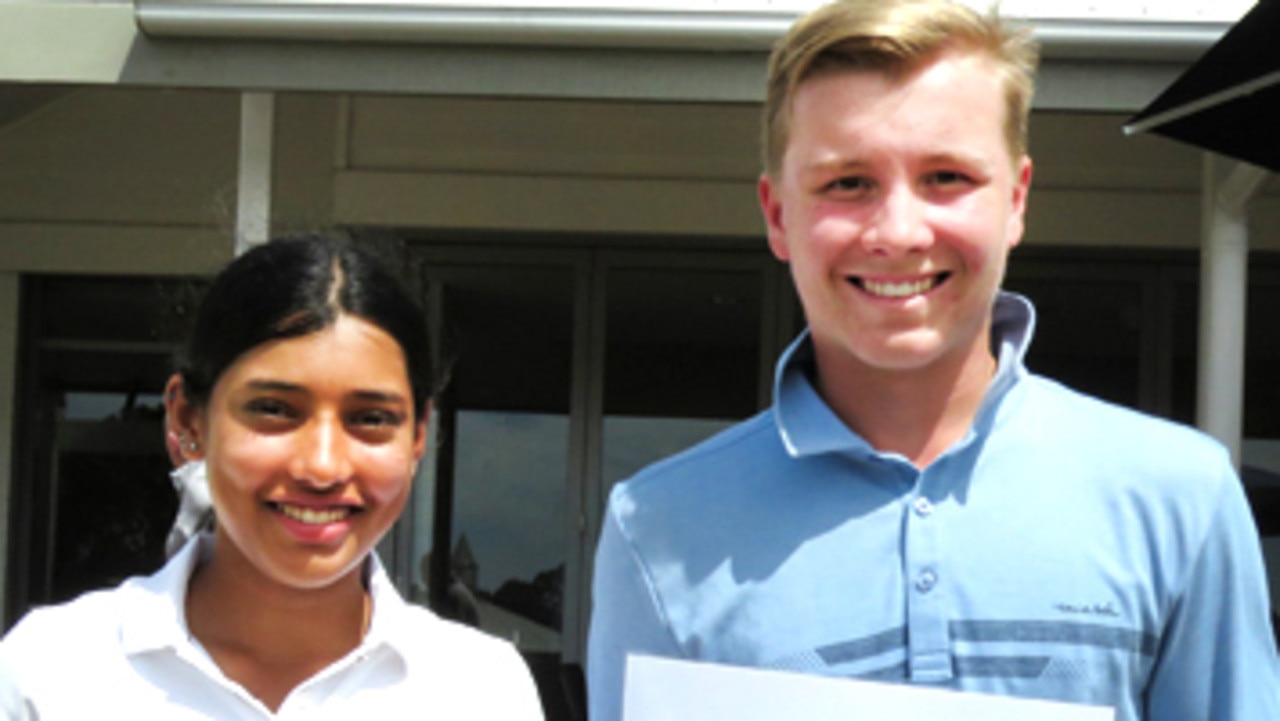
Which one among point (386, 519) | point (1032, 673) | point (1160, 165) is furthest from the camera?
point (1160, 165)

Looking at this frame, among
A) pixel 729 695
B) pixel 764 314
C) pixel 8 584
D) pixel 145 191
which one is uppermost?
pixel 145 191

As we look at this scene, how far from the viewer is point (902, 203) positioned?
1.72 metres

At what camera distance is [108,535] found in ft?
28.0

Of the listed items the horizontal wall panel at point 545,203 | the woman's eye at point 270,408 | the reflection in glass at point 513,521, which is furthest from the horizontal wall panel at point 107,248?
the woman's eye at point 270,408

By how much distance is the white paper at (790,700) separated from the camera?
1.65 m

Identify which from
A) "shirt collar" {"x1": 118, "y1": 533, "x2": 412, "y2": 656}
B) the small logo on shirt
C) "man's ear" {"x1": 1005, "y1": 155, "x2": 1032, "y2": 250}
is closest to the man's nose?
"man's ear" {"x1": 1005, "y1": 155, "x2": 1032, "y2": 250}

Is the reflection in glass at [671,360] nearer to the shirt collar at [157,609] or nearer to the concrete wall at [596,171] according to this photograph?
the concrete wall at [596,171]

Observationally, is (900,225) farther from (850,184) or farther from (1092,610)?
(1092,610)

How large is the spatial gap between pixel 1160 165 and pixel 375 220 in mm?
3753

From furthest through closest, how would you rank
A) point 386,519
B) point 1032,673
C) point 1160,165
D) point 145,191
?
1. point 145,191
2. point 1160,165
3. point 386,519
4. point 1032,673

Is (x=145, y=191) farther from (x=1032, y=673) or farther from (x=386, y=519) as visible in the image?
(x=1032, y=673)

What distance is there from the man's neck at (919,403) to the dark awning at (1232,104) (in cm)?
234

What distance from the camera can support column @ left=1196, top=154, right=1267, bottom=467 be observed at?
19.0 ft

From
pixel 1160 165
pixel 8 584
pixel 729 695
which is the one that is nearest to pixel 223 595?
pixel 729 695
